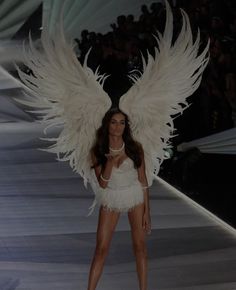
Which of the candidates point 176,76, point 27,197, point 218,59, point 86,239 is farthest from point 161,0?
point 176,76

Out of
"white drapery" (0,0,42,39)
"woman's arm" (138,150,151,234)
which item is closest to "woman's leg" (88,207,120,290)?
"woman's arm" (138,150,151,234)

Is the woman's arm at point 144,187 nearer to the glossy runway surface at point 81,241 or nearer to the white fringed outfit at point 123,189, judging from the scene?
the white fringed outfit at point 123,189

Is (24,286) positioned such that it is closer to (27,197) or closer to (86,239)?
(86,239)

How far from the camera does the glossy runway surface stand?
12.7 ft

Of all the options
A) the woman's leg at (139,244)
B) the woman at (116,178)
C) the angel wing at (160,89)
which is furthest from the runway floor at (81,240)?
the angel wing at (160,89)

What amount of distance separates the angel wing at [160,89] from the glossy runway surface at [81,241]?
733 mm

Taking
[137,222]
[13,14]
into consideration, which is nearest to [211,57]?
[137,222]

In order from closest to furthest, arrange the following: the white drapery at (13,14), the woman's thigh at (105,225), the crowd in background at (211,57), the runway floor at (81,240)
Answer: the woman's thigh at (105,225), the runway floor at (81,240), the crowd in background at (211,57), the white drapery at (13,14)

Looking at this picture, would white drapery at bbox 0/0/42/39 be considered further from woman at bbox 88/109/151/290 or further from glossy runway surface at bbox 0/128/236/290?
woman at bbox 88/109/151/290

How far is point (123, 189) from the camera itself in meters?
3.46

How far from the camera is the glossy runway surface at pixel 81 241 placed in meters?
3.87

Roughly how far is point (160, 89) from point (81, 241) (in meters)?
1.24

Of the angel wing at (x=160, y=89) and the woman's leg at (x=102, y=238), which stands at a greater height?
the angel wing at (x=160, y=89)

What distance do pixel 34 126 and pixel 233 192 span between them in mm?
1960
